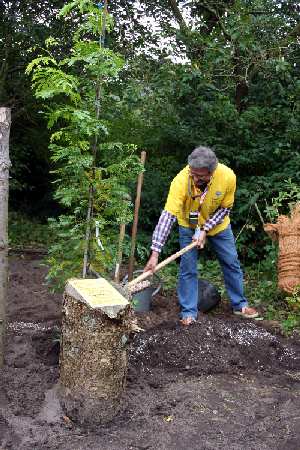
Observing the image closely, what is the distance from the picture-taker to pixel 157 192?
841cm

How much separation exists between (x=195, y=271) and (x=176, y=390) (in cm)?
149

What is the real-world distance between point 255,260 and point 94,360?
515 cm

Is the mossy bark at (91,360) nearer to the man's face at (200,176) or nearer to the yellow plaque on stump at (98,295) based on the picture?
the yellow plaque on stump at (98,295)

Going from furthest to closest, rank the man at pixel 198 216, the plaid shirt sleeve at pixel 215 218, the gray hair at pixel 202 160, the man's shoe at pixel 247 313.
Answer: the man's shoe at pixel 247 313, the plaid shirt sleeve at pixel 215 218, the man at pixel 198 216, the gray hair at pixel 202 160

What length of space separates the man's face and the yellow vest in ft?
0.16

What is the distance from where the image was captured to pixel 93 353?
311cm

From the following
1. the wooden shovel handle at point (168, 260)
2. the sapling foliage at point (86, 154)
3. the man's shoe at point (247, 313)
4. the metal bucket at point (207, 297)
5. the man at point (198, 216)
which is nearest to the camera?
the sapling foliage at point (86, 154)

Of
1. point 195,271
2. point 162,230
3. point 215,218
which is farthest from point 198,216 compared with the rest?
point 195,271

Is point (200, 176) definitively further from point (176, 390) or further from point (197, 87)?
point (197, 87)

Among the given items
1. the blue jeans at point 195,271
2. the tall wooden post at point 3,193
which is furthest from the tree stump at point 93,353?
the blue jeans at point 195,271

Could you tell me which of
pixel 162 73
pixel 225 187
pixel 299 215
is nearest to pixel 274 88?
pixel 162 73

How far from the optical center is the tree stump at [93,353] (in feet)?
10.2

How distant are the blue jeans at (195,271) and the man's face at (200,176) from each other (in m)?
0.53

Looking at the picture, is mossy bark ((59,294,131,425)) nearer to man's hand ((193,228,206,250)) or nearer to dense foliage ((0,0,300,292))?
man's hand ((193,228,206,250))
